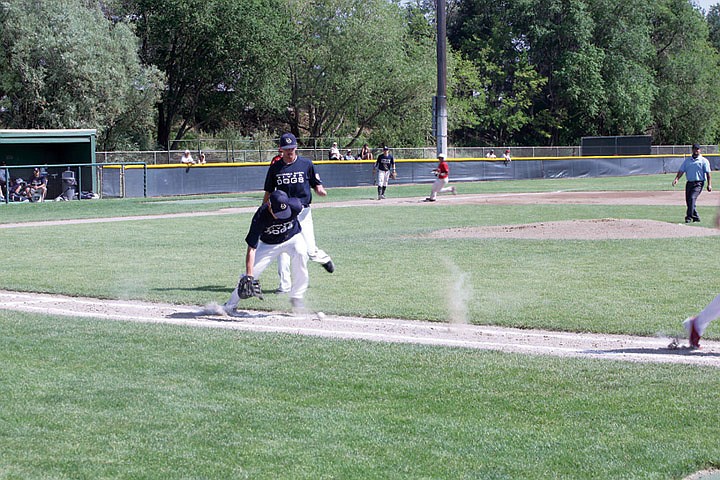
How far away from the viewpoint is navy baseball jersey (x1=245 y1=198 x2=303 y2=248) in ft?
31.0

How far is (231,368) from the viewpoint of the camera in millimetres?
7008

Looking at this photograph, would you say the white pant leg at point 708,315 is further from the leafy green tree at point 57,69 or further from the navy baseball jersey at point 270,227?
the leafy green tree at point 57,69

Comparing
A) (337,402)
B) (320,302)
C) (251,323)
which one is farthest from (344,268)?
(337,402)

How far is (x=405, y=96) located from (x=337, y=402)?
55319 millimetres

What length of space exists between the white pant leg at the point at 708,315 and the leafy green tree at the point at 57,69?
3791cm

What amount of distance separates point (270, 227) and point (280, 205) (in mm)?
279

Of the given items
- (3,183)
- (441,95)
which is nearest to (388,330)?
(3,183)

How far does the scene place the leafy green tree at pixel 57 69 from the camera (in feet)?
136

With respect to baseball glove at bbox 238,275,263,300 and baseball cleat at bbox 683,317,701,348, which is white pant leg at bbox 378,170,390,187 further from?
baseball cleat at bbox 683,317,701,348

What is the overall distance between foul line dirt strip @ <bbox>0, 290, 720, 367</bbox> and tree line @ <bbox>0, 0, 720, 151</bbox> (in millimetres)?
33454

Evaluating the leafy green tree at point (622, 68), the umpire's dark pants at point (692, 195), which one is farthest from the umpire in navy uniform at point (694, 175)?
the leafy green tree at point (622, 68)

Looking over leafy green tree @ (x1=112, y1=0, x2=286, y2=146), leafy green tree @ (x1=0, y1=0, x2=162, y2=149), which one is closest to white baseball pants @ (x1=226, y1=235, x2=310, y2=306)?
leafy green tree @ (x1=0, y1=0, x2=162, y2=149)

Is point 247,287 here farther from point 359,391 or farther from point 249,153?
point 249,153

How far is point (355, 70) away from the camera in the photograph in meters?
56.3
